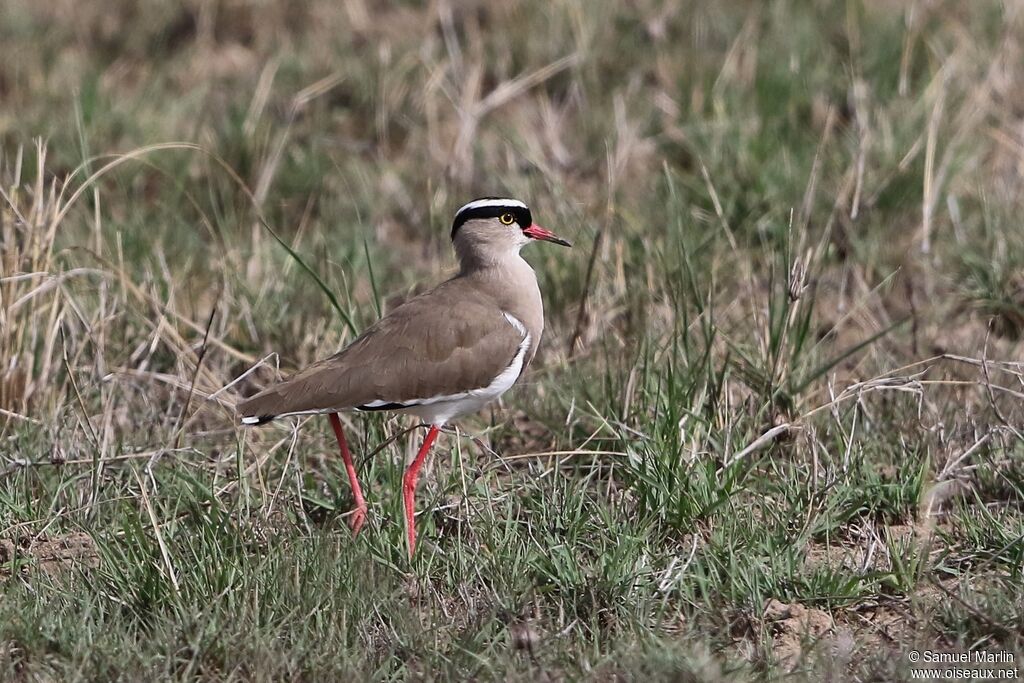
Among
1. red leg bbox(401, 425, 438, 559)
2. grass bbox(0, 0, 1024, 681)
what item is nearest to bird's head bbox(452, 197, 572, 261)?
grass bbox(0, 0, 1024, 681)

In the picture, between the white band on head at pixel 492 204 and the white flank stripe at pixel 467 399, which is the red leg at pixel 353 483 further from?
the white band on head at pixel 492 204

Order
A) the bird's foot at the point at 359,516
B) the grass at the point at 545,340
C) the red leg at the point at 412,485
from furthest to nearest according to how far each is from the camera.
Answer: the bird's foot at the point at 359,516, the red leg at the point at 412,485, the grass at the point at 545,340

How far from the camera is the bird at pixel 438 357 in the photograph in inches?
191

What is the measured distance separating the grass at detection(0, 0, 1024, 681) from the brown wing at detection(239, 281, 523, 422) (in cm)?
26

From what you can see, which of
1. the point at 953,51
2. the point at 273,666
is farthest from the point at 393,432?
the point at 953,51

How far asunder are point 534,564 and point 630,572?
30 centimetres

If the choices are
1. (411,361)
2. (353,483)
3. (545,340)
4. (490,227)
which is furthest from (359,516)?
(545,340)

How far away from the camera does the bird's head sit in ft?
17.8

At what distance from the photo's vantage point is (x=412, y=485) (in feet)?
16.0

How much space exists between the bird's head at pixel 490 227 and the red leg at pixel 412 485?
75cm

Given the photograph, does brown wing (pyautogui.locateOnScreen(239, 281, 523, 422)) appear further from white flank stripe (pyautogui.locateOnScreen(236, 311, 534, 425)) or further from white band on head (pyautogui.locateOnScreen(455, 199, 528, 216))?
white band on head (pyautogui.locateOnScreen(455, 199, 528, 216))

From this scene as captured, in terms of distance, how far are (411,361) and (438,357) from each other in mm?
102

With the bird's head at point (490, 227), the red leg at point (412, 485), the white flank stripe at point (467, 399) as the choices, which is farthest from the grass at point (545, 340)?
the bird's head at point (490, 227)

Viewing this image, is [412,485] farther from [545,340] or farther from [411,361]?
[545,340]
